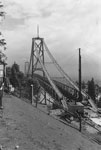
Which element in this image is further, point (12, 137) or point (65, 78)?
point (65, 78)

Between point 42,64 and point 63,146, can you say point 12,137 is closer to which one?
point 63,146

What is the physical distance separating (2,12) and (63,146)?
8.23m

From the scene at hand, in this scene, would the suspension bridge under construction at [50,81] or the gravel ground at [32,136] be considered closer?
the gravel ground at [32,136]

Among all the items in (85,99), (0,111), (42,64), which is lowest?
(85,99)

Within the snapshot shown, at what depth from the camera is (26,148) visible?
9344 mm

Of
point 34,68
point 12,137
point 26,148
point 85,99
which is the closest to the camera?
point 26,148

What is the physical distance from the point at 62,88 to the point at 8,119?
36645 millimetres

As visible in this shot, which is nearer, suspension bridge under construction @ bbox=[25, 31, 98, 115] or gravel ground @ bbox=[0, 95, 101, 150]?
gravel ground @ bbox=[0, 95, 101, 150]

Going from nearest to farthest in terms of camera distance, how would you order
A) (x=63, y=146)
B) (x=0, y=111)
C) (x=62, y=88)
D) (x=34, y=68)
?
(x=63, y=146), (x=0, y=111), (x=62, y=88), (x=34, y=68)

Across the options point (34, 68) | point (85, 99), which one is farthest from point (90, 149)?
point (34, 68)

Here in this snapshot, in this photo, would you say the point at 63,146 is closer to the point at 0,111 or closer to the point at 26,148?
the point at 26,148

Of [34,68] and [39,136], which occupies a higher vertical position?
[34,68]

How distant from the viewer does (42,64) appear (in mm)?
64438

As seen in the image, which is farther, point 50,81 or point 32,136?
point 50,81
